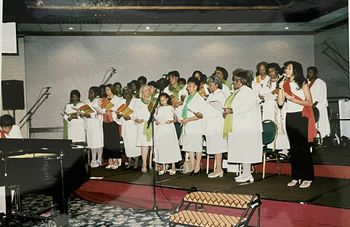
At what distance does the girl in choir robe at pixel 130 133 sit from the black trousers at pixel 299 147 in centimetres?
62

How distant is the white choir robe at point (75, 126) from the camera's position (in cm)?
167

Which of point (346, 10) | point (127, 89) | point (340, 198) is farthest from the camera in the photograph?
point (127, 89)

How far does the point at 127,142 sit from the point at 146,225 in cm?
35

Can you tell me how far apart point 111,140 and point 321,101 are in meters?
0.83

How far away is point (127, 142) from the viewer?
1.78 metres

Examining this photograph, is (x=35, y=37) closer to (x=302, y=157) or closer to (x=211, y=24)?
(x=211, y=24)

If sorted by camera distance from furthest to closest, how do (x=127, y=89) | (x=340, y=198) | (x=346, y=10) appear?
(x=127, y=89)
(x=340, y=198)
(x=346, y=10)

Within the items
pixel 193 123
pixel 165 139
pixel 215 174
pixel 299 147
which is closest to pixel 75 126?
pixel 165 139

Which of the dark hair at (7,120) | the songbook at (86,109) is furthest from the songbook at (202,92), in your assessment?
the dark hair at (7,120)

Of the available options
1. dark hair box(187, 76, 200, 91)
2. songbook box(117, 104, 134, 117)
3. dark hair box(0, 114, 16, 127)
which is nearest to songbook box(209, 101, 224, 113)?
dark hair box(187, 76, 200, 91)

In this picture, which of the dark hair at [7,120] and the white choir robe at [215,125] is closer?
the dark hair at [7,120]

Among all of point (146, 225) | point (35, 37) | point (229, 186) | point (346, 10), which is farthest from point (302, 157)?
point (35, 37)

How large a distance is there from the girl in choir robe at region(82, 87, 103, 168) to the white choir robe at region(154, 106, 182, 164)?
24 centimetres

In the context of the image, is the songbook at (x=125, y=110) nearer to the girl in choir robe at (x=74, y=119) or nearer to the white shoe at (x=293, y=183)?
the girl in choir robe at (x=74, y=119)
